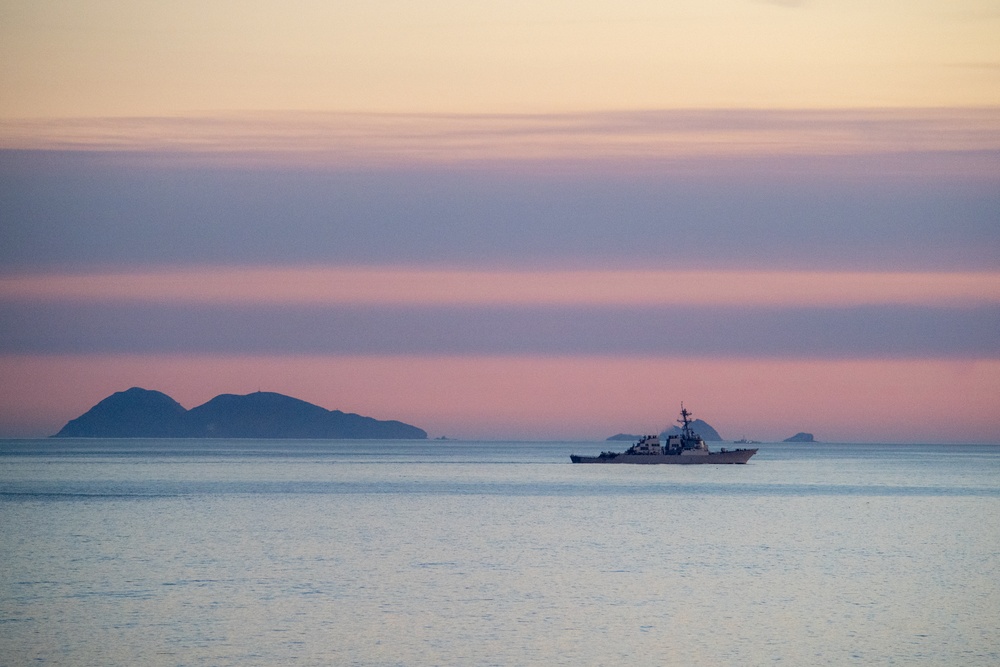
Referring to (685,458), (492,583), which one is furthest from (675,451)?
(492,583)

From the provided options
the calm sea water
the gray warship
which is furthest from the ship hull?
the calm sea water

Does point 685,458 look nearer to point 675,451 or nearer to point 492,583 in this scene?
point 675,451

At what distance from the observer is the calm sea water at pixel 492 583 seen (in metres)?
38.2

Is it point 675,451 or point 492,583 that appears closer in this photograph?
Result: point 492,583

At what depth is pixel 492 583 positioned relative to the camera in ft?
168

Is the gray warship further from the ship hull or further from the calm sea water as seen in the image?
the calm sea water

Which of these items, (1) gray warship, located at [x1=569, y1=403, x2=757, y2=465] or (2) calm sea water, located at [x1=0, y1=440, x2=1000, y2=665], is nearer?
(2) calm sea water, located at [x1=0, y1=440, x2=1000, y2=665]

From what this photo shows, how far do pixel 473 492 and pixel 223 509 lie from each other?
35.2m

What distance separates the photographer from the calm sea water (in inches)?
1506

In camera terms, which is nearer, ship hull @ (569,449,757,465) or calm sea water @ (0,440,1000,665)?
calm sea water @ (0,440,1000,665)

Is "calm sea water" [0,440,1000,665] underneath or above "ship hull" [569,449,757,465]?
underneath

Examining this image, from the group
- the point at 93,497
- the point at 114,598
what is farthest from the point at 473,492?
the point at 114,598

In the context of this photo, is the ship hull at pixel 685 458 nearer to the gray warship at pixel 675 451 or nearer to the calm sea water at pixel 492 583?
the gray warship at pixel 675 451

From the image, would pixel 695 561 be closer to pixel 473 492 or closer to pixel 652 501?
pixel 652 501
